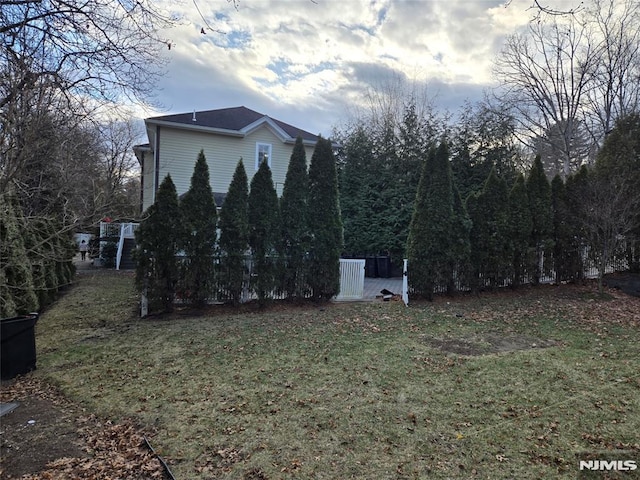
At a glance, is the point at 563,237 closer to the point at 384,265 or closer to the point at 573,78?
the point at 384,265

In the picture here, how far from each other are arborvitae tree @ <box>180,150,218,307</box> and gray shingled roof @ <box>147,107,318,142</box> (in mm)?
8279

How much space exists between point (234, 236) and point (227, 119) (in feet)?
35.9

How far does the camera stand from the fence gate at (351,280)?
30.8 ft

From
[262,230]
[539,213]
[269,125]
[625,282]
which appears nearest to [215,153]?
[269,125]

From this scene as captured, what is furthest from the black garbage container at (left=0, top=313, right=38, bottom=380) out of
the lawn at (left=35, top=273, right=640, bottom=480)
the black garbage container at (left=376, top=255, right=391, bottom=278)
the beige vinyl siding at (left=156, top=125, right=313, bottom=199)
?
the black garbage container at (left=376, top=255, right=391, bottom=278)

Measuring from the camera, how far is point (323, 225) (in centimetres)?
891

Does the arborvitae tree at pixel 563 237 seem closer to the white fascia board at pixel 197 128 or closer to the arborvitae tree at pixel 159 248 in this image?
the arborvitae tree at pixel 159 248

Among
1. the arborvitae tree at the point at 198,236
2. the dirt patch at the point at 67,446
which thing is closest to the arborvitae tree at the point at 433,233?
the arborvitae tree at the point at 198,236

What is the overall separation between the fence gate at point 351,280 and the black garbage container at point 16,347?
6447 mm

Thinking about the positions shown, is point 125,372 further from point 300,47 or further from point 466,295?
point 466,295

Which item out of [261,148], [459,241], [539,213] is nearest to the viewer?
[459,241]

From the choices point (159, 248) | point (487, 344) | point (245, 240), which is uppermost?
point (245, 240)

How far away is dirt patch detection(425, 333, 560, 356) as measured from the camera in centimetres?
535

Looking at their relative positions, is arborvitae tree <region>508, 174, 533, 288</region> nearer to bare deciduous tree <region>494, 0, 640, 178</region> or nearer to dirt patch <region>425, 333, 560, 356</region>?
dirt patch <region>425, 333, 560, 356</region>
